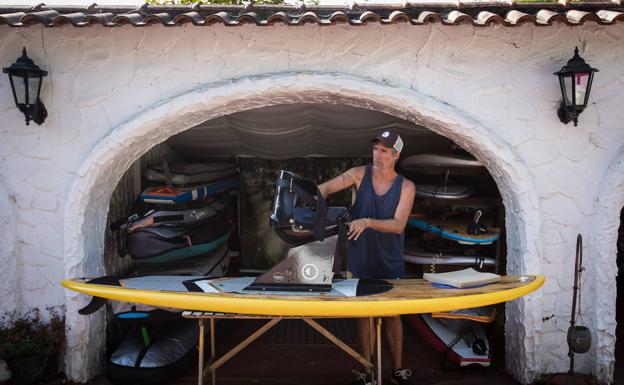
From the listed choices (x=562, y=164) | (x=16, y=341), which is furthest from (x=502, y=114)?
(x=16, y=341)

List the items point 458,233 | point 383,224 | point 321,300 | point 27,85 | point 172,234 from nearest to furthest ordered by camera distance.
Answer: point 321,300 → point 383,224 → point 27,85 → point 172,234 → point 458,233

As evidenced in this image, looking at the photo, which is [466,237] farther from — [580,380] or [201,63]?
[201,63]

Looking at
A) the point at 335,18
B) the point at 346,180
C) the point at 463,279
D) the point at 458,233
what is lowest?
the point at 463,279

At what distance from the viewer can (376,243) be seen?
419 cm

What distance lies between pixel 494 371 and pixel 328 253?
92.1 inches

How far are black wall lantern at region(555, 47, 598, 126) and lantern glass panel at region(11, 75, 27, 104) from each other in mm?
4404

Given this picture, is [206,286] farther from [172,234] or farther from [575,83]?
[575,83]

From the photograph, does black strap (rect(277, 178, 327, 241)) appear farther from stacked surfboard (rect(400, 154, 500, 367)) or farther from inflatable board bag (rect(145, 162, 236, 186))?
inflatable board bag (rect(145, 162, 236, 186))

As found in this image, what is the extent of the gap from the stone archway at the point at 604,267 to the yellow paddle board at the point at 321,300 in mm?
1251

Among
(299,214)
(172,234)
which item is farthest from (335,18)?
(172,234)

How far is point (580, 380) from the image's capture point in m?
4.09

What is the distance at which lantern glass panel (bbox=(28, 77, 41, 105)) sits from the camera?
13.5 ft

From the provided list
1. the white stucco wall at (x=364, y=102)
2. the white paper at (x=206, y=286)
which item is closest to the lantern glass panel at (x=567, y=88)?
the white stucco wall at (x=364, y=102)

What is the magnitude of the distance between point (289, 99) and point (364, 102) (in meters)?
0.68
